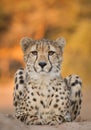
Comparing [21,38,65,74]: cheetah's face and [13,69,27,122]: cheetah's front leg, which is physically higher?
[21,38,65,74]: cheetah's face

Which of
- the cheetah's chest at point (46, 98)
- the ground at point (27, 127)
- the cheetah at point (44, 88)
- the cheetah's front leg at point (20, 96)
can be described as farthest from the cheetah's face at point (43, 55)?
the ground at point (27, 127)

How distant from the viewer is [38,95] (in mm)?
6938

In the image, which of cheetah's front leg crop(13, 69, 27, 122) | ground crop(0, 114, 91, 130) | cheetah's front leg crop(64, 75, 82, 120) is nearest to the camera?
ground crop(0, 114, 91, 130)

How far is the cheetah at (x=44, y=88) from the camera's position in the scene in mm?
6855

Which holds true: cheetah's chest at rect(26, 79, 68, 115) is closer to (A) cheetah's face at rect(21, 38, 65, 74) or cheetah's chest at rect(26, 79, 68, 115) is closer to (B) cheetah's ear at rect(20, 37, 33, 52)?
(A) cheetah's face at rect(21, 38, 65, 74)

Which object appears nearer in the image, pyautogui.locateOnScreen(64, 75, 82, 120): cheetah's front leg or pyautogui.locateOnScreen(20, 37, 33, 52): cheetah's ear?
pyautogui.locateOnScreen(20, 37, 33, 52): cheetah's ear

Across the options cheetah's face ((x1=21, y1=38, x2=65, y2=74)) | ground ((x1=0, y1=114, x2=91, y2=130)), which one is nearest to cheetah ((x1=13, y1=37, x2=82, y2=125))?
cheetah's face ((x1=21, y1=38, x2=65, y2=74))

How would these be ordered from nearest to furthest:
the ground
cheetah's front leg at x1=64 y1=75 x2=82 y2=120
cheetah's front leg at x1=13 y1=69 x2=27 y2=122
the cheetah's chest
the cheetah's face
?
the ground, the cheetah's face, the cheetah's chest, cheetah's front leg at x1=13 y1=69 x2=27 y2=122, cheetah's front leg at x1=64 y1=75 x2=82 y2=120

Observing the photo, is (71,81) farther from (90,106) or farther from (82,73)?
(82,73)

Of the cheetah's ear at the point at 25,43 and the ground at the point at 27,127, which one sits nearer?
the ground at the point at 27,127

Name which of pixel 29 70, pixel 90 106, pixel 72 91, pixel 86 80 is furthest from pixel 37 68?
pixel 86 80

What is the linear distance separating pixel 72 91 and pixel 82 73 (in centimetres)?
449

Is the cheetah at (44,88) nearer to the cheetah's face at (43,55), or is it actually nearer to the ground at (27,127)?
the cheetah's face at (43,55)

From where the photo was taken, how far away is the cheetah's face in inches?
267
